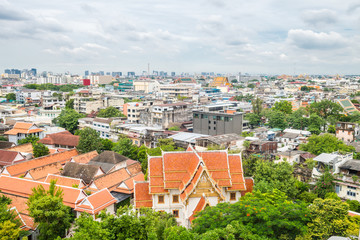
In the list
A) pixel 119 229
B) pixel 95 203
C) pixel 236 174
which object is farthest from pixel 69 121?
pixel 119 229

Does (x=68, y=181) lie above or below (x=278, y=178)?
below

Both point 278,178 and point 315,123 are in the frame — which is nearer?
point 278,178

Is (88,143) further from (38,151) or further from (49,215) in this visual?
(49,215)

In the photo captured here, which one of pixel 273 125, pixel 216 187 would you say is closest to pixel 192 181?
pixel 216 187

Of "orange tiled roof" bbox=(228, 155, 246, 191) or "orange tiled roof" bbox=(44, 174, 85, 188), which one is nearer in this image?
"orange tiled roof" bbox=(228, 155, 246, 191)

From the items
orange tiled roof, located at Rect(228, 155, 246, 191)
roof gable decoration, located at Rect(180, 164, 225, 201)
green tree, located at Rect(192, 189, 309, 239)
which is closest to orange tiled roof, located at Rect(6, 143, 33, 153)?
roof gable decoration, located at Rect(180, 164, 225, 201)

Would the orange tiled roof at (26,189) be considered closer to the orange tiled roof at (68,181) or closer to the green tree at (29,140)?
the orange tiled roof at (68,181)

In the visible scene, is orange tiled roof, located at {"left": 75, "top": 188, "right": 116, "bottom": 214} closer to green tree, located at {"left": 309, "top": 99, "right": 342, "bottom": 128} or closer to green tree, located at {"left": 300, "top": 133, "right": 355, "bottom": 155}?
green tree, located at {"left": 300, "top": 133, "right": 355, "bottom": 155}
